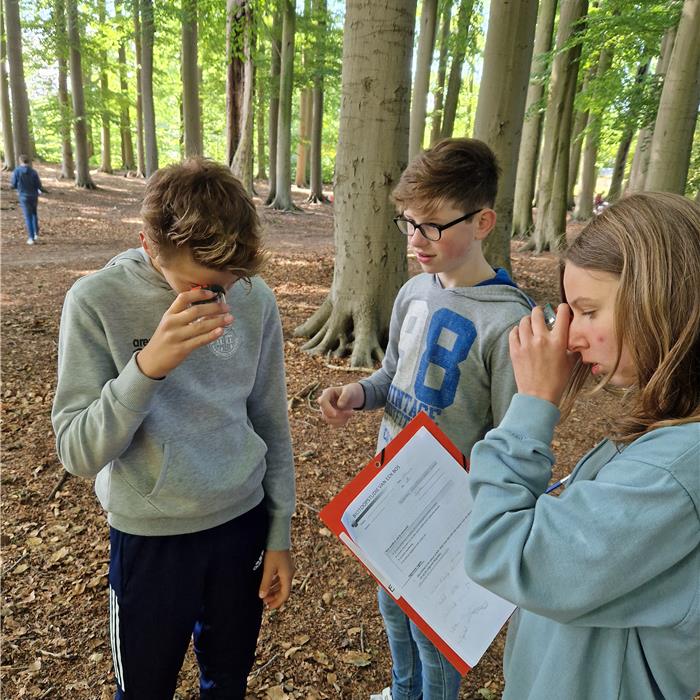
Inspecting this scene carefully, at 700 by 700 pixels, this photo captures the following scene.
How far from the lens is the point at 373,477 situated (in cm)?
153

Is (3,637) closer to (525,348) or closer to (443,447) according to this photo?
(443,447)

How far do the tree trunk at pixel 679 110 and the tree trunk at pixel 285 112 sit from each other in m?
11.7

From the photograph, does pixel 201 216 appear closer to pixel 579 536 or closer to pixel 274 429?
pixel 274 429

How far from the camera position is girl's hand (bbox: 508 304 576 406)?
42.8 inches

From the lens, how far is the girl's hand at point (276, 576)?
5.76 feet

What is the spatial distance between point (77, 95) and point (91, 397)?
20854mm

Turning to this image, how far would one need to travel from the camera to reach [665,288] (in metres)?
0.94

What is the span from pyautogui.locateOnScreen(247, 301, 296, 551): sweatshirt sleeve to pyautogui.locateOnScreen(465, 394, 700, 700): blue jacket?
35.3 inches

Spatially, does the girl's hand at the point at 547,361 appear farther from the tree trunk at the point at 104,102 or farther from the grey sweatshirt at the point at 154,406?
the tree trunk at the point at 104,102

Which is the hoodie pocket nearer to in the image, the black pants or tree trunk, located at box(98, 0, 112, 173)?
the black pants

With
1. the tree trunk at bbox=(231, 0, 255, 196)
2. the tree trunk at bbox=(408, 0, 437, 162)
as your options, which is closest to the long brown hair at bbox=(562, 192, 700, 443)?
the tree trunk at bbox=(231, 0, 255, 196)

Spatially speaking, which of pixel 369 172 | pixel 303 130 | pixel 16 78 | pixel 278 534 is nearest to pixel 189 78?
pixel 16 78

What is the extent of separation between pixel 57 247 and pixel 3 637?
10.3 metres

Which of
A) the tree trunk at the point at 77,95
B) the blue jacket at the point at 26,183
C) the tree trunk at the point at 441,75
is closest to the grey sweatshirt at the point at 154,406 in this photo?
the blue jacket at the point at 26,183
